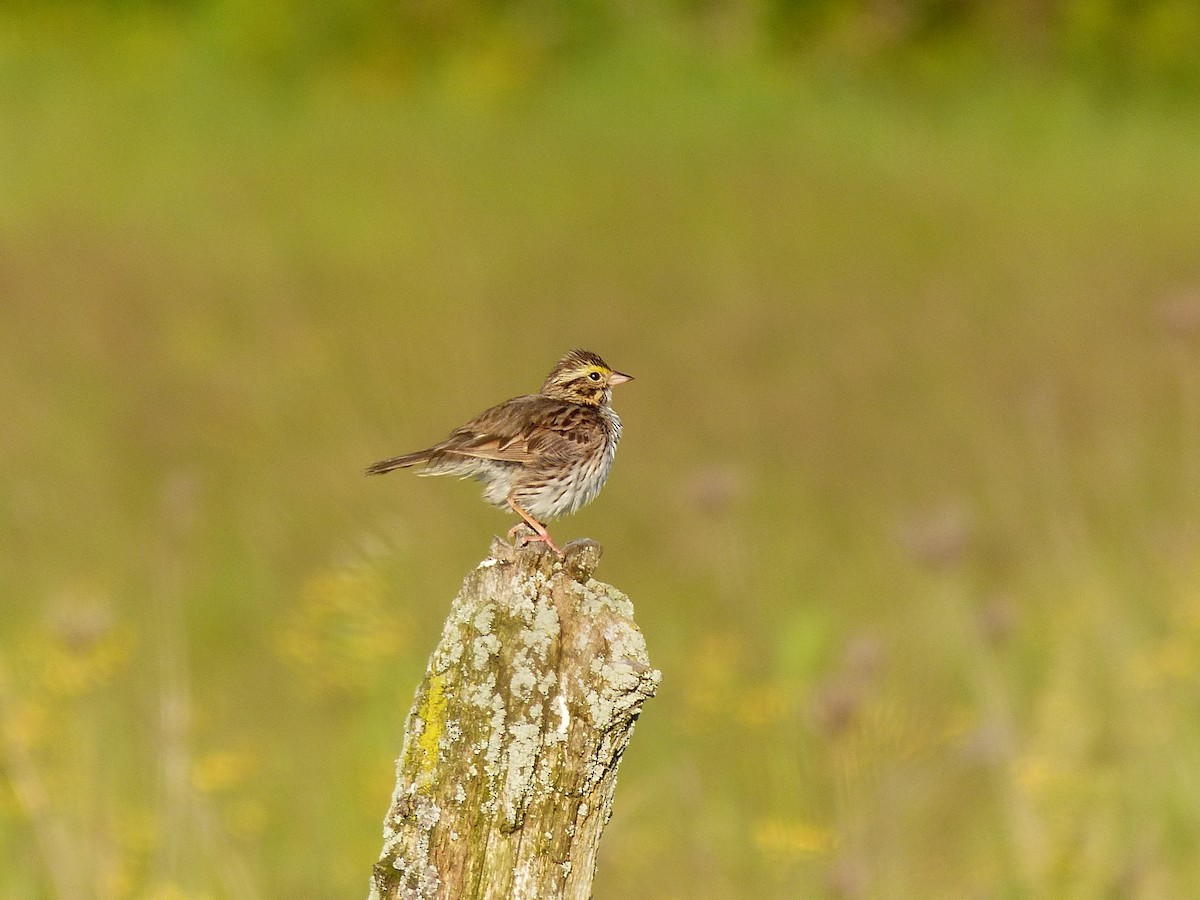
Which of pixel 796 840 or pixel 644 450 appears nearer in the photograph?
pixel 796 840

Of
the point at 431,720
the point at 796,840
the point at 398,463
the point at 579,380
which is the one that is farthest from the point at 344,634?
the point at 431,720

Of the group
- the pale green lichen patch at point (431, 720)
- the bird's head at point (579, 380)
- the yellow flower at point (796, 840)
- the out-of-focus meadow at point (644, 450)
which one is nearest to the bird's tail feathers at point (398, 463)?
the bird's head at point (579, 380)

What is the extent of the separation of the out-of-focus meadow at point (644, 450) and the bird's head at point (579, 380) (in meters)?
0.90

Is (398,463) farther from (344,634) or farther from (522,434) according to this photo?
(344,634)

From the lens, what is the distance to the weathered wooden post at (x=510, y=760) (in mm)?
2830

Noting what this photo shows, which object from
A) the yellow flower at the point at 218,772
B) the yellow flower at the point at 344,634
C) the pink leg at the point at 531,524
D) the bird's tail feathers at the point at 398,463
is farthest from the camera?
the yellow flower at the point at 344,634

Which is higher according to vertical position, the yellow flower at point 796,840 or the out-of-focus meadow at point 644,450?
the out-of-focus meadow at point 644,450

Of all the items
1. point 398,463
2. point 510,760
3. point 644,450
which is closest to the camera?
point 510,760

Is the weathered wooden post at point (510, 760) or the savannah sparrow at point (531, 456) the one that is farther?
the savannah sparrow at point (531, 456)

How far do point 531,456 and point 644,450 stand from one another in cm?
565

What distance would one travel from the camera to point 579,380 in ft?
17.6

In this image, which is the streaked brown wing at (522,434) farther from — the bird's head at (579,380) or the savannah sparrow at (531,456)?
the bird's head at (579,380)

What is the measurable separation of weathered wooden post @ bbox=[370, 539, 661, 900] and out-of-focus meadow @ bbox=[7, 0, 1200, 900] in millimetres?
2395

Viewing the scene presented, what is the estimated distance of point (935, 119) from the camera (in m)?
22.8
